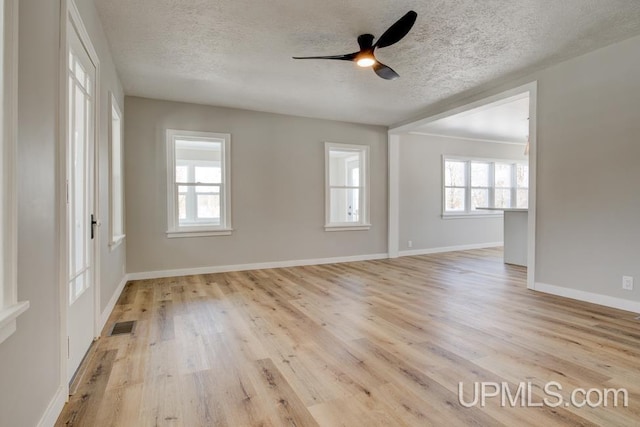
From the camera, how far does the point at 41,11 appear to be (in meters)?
1.50

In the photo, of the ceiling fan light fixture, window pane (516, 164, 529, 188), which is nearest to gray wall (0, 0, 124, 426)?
the ceiling fan light fixture

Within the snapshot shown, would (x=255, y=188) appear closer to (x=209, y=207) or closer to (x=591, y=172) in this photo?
(x=209, y=207)

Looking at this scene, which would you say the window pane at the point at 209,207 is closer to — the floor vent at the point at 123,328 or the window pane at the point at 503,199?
the floor vent at the point at 123,328

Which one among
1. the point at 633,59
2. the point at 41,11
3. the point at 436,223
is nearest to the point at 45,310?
the point at 41,11

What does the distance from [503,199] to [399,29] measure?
7268 mm

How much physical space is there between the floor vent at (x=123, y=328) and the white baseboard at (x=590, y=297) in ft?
14.4

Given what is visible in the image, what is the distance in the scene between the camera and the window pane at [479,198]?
806 centimetres

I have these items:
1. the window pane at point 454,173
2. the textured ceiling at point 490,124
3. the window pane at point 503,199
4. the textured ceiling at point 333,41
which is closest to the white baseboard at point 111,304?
the textured ceiling at point 333,41

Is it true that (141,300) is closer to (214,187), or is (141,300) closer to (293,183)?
(214,187)

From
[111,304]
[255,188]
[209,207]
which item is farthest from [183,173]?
A: [111,304]

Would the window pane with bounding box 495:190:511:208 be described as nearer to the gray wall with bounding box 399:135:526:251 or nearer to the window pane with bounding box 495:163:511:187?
the window pane with bounding box 495:163:511:187

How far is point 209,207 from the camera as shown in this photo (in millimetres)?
5801

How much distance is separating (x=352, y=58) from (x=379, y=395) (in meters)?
2.73

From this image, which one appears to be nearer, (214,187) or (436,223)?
(214,187)
